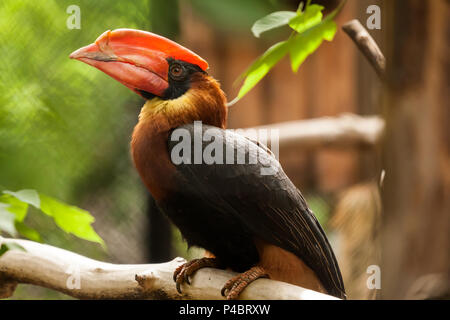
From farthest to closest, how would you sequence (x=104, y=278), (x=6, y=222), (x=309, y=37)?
1. (x=104, y=278)
2. (x=309, y=37)
3. (x=6, y=222)

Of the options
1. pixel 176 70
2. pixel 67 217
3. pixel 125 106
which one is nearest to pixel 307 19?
pixel 176 70

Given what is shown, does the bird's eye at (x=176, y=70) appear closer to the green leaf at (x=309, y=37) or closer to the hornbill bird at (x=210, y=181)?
the hornbill bird at (x=210, y=181)

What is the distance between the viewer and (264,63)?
2.65ft

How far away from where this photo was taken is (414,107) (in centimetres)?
78

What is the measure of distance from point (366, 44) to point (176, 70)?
305 millimetres

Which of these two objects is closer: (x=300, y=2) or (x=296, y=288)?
(x=296, y=288)

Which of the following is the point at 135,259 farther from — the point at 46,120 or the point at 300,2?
the point at 300,2

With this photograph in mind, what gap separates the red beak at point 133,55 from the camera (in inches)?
33.4

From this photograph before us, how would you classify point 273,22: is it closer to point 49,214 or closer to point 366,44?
point 366,44

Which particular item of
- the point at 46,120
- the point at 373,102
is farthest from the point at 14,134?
the point at 373,102

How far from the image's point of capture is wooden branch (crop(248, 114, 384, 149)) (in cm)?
110
